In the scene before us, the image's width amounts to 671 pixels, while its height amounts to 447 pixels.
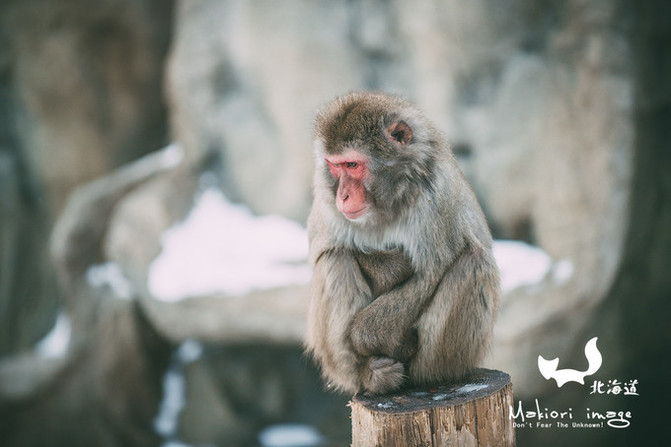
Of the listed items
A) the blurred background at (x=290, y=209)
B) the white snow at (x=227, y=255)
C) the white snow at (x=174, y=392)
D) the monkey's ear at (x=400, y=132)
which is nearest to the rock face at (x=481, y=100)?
the blurred background at (x=290, y=209)

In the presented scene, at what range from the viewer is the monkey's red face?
109 inches

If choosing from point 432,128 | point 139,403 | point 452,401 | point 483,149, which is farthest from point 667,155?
point 139,403

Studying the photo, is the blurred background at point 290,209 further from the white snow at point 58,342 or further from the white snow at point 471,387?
the white snow at point 471,387

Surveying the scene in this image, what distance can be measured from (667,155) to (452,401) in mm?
4384

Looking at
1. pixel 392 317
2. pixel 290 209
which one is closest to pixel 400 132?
pixel 392 317

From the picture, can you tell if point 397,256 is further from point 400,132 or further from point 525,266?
point 525,266

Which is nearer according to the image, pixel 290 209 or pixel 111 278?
pixel 290 209

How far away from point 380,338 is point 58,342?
5063 mm

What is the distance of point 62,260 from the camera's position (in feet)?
22.7

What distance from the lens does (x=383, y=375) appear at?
9.14 feet

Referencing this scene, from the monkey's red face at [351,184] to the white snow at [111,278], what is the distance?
4439mm

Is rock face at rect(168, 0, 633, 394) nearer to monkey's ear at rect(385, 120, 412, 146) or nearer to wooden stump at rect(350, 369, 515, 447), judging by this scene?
wooden stump at rect(350, 369, 515, 447)

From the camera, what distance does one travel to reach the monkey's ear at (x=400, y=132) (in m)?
2.80

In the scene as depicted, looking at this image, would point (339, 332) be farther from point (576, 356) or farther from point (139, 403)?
point (139, 403)
